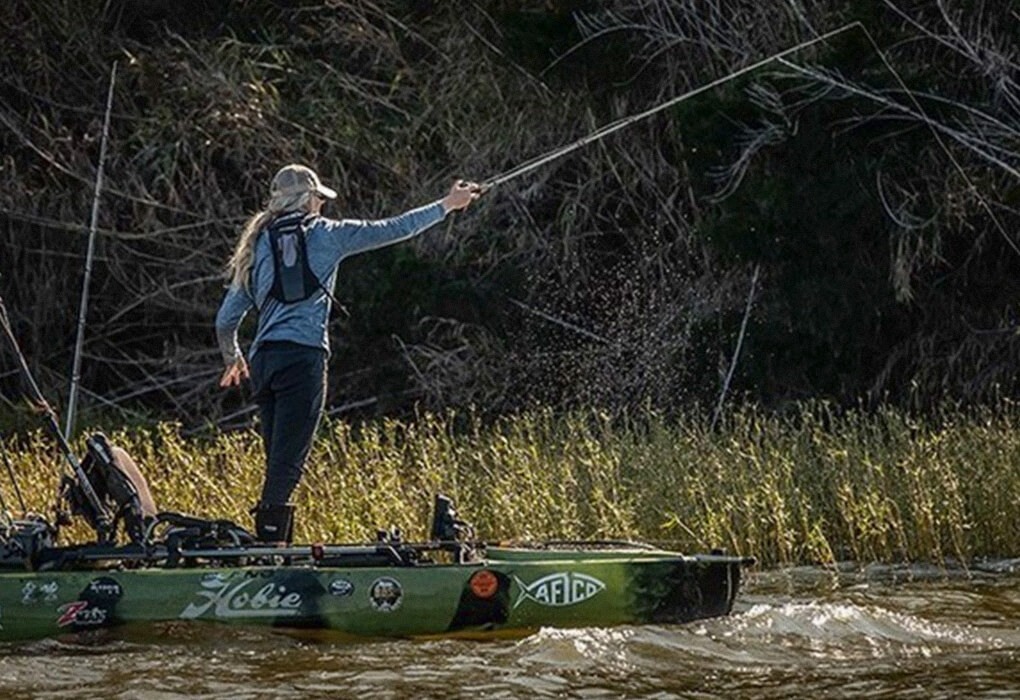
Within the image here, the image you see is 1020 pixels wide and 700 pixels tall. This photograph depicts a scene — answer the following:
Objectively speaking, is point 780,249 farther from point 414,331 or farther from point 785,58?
point 414,331

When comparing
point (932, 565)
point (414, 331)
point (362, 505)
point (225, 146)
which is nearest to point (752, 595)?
point (932, 565)

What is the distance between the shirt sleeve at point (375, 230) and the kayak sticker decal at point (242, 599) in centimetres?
162

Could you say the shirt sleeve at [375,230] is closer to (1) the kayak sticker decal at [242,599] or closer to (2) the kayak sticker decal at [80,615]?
(1) the kayak sticker decal at [242,599]

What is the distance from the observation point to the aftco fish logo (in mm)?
10219

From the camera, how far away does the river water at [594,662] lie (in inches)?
360

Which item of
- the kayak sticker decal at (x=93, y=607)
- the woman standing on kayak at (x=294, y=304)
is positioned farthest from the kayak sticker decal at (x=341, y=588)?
the kayak sticker decal at (x=93, y=607)

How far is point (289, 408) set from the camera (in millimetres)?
10859

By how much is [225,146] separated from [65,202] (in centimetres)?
190

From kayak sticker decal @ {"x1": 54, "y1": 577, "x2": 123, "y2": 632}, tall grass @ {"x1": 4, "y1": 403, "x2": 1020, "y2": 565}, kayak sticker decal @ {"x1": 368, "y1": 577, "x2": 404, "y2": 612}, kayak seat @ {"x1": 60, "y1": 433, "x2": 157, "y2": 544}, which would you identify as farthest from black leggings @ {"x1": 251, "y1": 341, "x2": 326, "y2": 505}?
tall grass @ {"x1": 4, "y1": 403, "x2": 1020, "y2": 565}

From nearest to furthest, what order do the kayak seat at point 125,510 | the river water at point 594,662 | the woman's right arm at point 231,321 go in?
the river water at point 594,662 → the kayak seat at point 125,510 → the woman's right arm at point 231,321

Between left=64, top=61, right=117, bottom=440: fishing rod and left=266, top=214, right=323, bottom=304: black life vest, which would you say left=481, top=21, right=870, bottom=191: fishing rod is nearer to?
left=266, top=214, right=323, bottom=304: black life vest

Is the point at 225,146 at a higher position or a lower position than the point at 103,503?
higher

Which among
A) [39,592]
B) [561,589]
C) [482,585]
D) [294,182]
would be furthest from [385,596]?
[294,182]

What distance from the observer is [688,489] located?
13727mm
